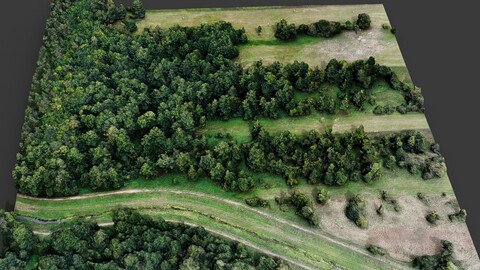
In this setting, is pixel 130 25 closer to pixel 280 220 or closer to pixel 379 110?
pixel 280 220

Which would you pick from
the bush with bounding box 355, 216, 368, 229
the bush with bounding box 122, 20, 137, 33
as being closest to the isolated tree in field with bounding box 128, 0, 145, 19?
the bush with bounding box 122, 20, 137, 33

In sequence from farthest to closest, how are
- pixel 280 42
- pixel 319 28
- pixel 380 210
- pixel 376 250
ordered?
pixel 280 42 < pixel 319 28 < pixel 380 210 < pixel 376 250

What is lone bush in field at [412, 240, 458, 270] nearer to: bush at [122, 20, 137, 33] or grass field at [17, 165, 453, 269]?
grass field at [17, 165, 453, 269]

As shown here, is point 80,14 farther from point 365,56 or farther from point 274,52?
point 365,56

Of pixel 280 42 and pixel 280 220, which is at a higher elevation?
pixel 280 42

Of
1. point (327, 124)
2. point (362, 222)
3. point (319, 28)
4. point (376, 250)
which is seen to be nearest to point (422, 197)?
point (362, 222)
